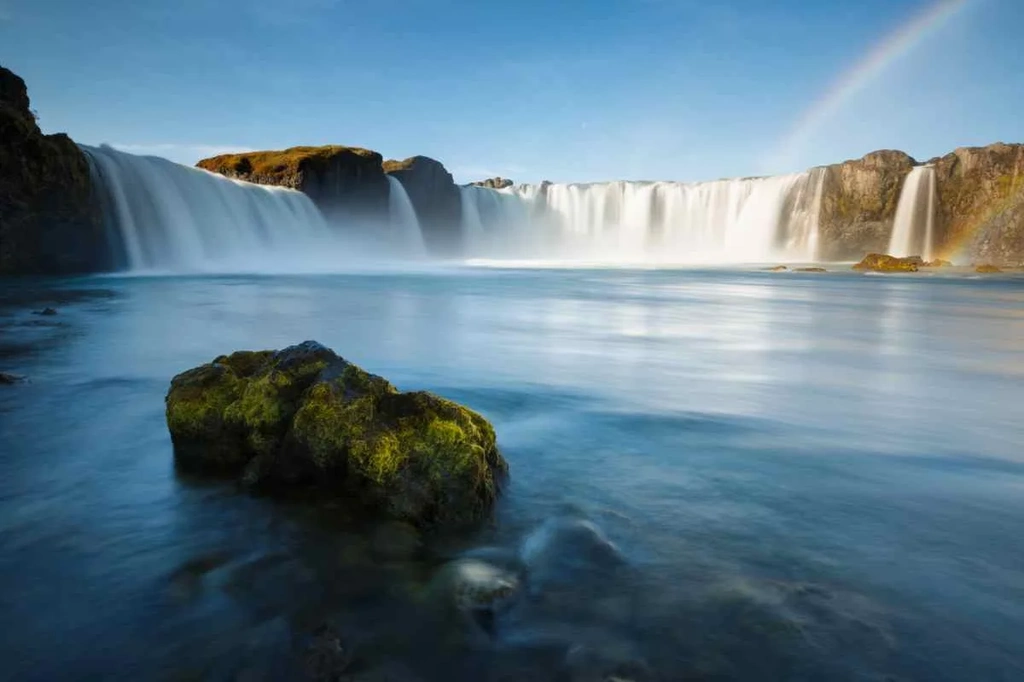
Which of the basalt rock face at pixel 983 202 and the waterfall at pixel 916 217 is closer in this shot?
the basalt rock face at pixel 983 202

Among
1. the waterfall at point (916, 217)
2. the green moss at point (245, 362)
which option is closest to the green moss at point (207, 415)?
the green moss at point (245, 362)

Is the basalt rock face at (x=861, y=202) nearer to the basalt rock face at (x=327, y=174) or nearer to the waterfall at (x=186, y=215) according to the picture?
the basalt rock face at (x=327, y=174)

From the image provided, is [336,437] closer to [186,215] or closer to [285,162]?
[186,215]

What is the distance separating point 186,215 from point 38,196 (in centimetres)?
1097

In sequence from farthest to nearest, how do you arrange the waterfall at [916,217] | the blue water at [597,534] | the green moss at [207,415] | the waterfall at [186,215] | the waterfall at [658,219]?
1. the waterfall at [658,219]
2. the waterfall at [916,217]
3. the waterfall at [186,215]
4. the green moss at [207,415]
5. the blue water at [597,534]

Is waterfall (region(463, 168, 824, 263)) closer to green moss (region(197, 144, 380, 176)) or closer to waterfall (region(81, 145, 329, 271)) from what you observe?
green moss (region(197, 144, 380, 176))

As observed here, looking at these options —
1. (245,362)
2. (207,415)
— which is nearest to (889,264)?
(245,362)

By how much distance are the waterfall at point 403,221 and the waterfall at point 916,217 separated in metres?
53.1

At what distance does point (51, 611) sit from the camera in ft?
12.1

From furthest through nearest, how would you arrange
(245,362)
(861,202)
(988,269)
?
(861,202) → (988,269) → (245,362)

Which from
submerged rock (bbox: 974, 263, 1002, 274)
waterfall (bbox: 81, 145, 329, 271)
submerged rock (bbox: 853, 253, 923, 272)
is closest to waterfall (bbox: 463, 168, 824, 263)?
submerged rock (bbox: 853, 253, 923, 272)

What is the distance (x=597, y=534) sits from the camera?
4.68 meters

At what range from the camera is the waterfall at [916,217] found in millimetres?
68887

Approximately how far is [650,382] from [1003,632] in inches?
290
